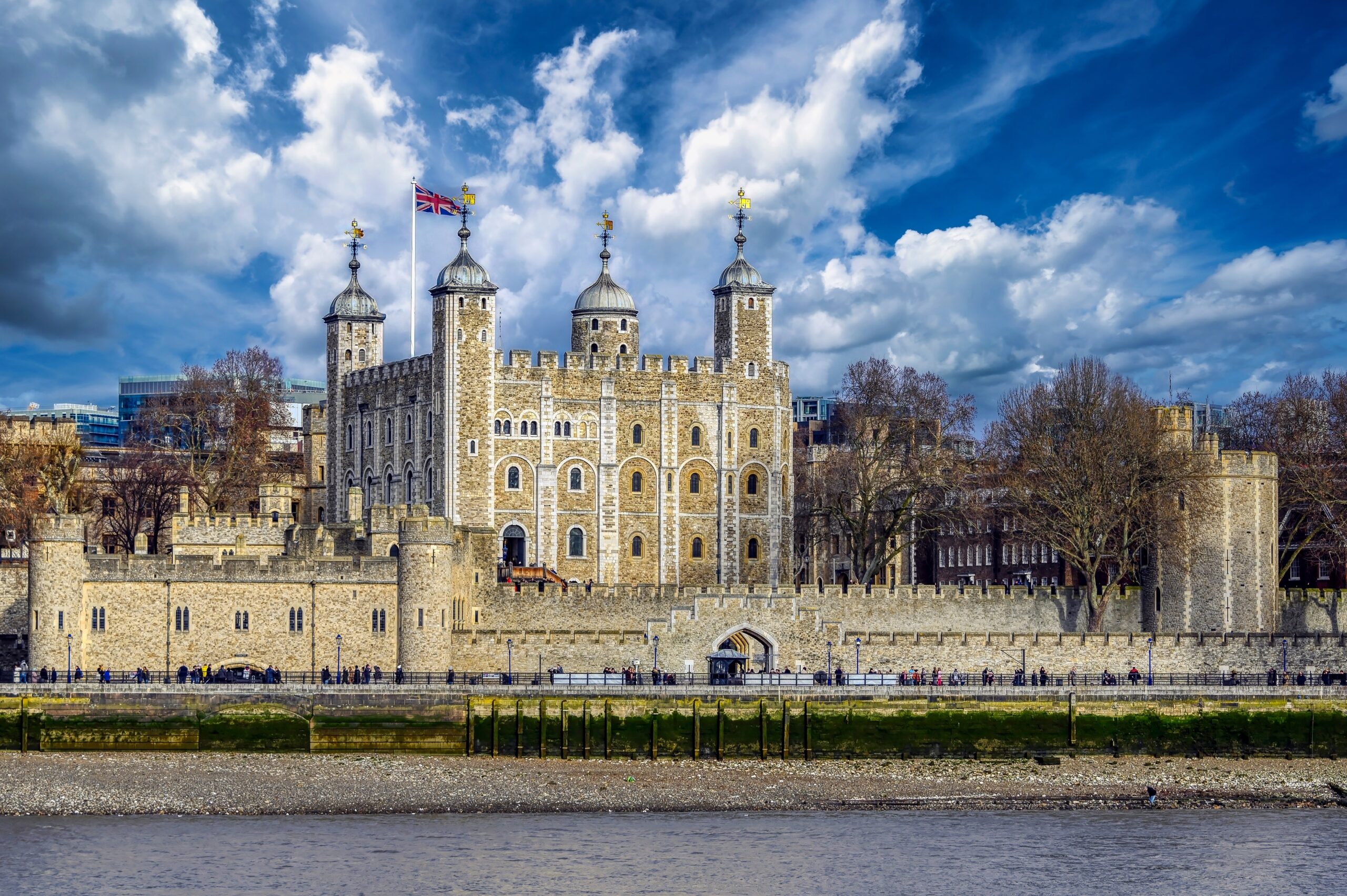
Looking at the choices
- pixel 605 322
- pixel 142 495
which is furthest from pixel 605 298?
pixel 142 495

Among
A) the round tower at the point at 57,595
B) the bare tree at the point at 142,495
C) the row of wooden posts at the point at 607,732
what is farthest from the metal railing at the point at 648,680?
the bare tree at the point at 142,495

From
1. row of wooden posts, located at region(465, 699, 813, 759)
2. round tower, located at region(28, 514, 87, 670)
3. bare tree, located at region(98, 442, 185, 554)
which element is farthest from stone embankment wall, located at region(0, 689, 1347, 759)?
bare tree, located at region(98, 442, 185, 554)

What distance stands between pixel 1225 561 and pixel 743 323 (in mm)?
24275

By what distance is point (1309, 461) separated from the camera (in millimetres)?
81688

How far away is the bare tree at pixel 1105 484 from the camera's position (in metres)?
75.2

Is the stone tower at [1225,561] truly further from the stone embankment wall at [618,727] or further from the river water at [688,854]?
the river water at [688,854]

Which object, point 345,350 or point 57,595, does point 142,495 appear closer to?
point 345,350

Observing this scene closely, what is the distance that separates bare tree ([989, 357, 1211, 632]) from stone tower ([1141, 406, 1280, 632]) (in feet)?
1.67

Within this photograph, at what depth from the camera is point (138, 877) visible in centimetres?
4494

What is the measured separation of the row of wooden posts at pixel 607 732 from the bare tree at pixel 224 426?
30.5 meters

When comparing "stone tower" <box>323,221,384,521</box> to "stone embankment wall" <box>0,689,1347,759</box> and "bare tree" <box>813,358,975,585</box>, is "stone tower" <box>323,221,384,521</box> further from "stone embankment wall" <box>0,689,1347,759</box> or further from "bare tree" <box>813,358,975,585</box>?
"stone embankment wall" <box>0,689,1347,759</box>

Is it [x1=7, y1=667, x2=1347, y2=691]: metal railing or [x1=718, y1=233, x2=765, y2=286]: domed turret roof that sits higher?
[x1=718, y1=233, x2=765, y2=286]: domed turret roof

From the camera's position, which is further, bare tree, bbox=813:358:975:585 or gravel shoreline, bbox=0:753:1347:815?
bare tree, bbox=813:358:975:585

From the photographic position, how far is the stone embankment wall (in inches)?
2309
